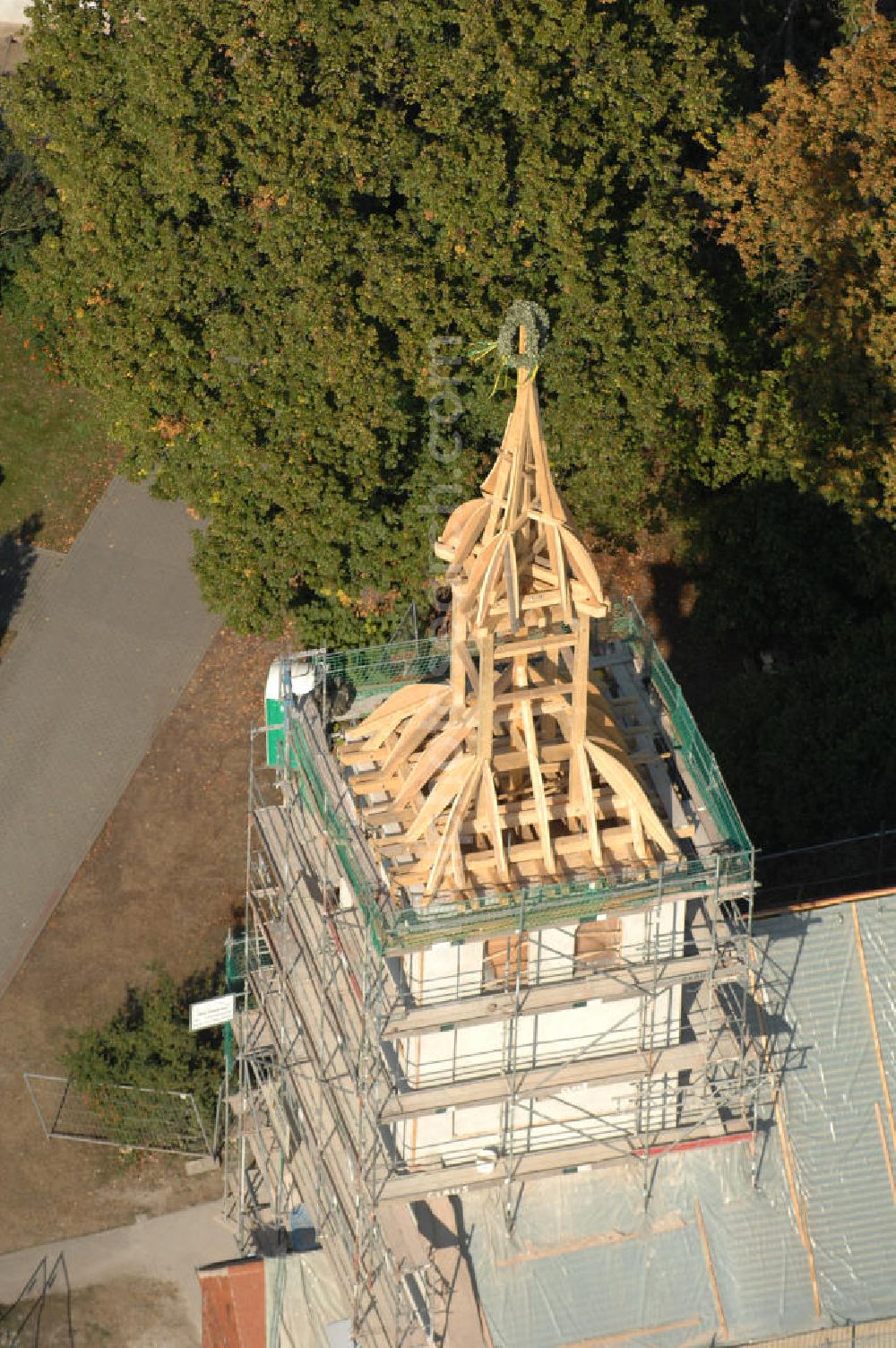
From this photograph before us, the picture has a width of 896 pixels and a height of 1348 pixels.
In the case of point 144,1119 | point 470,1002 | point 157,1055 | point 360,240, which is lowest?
point 470,1002

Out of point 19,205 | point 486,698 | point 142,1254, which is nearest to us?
point 486,698

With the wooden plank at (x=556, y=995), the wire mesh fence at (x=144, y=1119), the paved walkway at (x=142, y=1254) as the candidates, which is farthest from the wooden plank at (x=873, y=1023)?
the wire mesh fence at (x=144, y=1119)

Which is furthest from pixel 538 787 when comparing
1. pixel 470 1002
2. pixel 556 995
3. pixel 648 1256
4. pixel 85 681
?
pixel 85 681

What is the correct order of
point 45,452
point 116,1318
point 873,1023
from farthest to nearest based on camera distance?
point 45,452 < point 116,1318 < point 873,1023

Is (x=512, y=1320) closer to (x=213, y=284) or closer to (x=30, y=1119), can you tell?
(x=30, y=1119)

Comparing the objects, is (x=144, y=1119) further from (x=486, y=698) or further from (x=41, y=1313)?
(x=486, y=698)

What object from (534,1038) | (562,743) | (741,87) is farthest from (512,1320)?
(741,87)

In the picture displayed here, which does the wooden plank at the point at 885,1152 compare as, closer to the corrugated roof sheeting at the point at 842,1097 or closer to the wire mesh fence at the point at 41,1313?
the corrugated roof sheeting at the point at 842,1097
